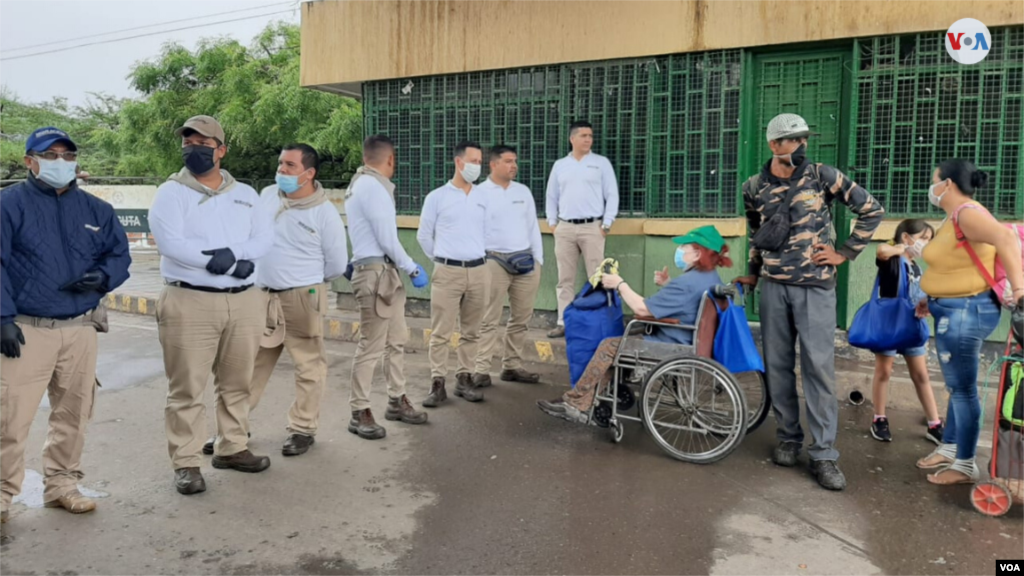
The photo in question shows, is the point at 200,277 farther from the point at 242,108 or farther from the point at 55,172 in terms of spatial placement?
the point at 242,108

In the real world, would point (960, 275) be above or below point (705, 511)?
above

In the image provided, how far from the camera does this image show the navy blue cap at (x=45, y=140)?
3.72 m

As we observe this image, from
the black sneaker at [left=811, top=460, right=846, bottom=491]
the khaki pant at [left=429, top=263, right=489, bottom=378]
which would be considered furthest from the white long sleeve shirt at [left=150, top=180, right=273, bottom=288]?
the black sneaker at [left=811, top=460, right=846, bottom=491]

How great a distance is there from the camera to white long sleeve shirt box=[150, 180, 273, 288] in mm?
3977

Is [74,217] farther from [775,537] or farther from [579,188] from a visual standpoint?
[579,188]

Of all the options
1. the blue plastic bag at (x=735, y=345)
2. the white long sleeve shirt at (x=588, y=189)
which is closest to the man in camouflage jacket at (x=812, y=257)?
the blue plastic bag at (x=735, y=345)

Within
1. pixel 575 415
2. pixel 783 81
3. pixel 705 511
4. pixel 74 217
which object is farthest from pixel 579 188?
pixel 74 217

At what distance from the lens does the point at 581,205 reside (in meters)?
7.52

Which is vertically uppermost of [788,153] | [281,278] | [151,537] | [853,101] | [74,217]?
[853,101]

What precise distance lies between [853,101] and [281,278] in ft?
16.3

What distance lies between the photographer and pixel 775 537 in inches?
145

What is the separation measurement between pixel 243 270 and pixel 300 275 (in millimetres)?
667

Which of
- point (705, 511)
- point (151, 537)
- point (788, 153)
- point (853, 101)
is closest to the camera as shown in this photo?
point (151, 537)

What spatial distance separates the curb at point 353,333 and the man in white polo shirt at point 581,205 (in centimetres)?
31
